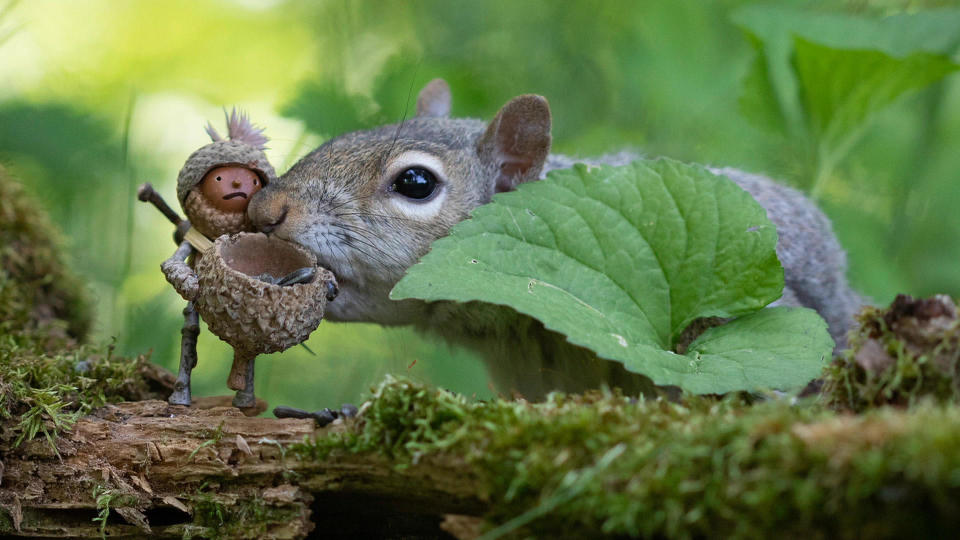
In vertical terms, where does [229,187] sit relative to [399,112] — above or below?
below

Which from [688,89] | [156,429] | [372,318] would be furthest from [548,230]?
[688,89]

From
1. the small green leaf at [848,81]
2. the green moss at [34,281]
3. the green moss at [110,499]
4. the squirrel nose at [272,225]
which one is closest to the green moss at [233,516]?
the green moss at [110,499]

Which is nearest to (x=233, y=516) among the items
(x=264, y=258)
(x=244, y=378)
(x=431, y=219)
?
(x=244, y=378)

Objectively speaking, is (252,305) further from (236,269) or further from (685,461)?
(685,461)

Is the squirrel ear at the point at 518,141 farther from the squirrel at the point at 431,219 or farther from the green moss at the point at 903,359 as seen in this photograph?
the green moss at the point at 903,359

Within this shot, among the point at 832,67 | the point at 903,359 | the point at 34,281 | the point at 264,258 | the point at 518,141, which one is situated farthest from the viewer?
the point at 832,67

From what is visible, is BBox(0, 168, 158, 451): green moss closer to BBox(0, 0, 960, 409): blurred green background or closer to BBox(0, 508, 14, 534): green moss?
BBox(0, 508, 14, 534): green moss

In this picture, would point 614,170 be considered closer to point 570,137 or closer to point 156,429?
point 156,429
